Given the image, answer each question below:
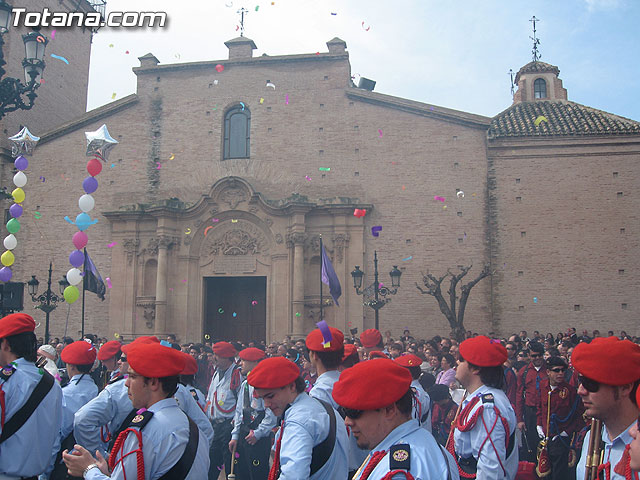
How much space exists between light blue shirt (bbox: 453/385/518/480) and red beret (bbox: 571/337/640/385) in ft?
3.69

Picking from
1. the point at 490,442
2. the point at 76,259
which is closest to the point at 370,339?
the point at 490,442

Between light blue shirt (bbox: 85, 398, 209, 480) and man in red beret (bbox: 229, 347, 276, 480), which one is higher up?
light blue shirt (bbox: 85, 398, 209, 480)

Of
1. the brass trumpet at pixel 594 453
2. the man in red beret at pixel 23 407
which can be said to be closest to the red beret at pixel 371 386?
the brass trumpet at pixel 594 453

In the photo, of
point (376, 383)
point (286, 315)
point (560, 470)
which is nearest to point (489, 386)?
point (376, 383)

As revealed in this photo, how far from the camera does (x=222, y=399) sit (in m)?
8.79

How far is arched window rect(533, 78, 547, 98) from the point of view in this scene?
28.8 m

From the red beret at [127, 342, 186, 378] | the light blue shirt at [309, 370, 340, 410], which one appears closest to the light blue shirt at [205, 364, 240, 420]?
the light blue shirt at [309, 370, 340, 410]

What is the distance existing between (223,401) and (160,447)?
550 centimetres

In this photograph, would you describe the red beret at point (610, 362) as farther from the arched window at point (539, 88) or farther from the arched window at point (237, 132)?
the arched window at point (539, 88)

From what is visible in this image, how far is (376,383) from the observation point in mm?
Result: 3008

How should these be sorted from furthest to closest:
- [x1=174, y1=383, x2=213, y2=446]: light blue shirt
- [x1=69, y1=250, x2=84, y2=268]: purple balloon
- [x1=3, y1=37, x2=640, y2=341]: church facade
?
[x1=3, y1=37, x2=640, y2=341]: church facade, [x1=69, y1=250, x2=84, y2=268]: purple balloon, [x1=174, y1=383, x2=213, y2=446]: light blue shirt

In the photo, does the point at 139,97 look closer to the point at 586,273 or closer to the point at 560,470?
the point at 586,273

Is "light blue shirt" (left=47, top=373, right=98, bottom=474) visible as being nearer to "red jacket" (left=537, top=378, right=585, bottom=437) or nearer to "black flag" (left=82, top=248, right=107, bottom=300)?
"red jacket" (left=537, top=378, right=585, bottom=437)

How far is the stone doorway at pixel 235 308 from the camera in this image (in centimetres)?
2445
